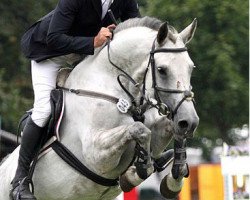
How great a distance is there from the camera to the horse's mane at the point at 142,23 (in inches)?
321

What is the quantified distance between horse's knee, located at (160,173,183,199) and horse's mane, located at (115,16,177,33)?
1433 mm

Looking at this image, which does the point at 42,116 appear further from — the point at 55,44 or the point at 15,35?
the point at 15,35

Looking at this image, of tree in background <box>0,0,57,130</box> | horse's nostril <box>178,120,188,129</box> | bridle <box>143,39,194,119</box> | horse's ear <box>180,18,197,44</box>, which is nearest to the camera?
horse's nostril <box>178,120,188,129</box>

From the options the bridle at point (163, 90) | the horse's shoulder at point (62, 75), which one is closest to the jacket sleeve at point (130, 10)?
the horse's shoulder at point (62, 75)

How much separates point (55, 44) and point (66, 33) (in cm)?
15

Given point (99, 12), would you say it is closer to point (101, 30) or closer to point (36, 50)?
point (101, 30)

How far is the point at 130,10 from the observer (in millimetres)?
8852

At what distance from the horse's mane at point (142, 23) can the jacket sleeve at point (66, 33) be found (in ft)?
1.04

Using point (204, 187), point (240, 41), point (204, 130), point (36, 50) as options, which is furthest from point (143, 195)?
point (36, 50)

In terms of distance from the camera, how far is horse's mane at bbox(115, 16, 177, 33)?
26.8ft

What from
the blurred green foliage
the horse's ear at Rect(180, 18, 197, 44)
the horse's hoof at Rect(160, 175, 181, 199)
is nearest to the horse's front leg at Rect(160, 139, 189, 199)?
the horse's hoof at Rect(160, 175, 181, 199)

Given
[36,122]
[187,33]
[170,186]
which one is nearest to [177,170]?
[170,186]

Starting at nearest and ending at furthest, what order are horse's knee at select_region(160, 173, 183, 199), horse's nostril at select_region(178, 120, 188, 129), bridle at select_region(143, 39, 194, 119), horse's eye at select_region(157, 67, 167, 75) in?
horse's nostril at select_region(178, 120, 188, 129) → bridle at select_region(143, 39, 194, 119) → horse's eye at select_region(157, 67, 167, 75) → horse's knee at select_region(160, 173, 183, 199)

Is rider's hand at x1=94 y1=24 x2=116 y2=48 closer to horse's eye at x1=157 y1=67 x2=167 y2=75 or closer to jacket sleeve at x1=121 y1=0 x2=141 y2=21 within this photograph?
jacket sleeve at x1=121 y1=0 x2=141 y2=21
